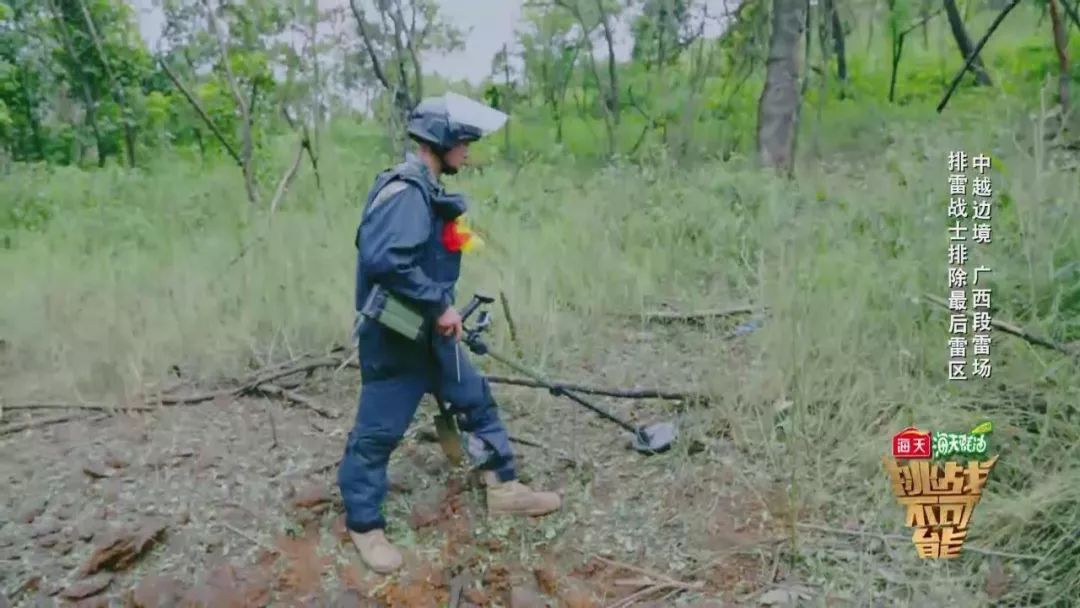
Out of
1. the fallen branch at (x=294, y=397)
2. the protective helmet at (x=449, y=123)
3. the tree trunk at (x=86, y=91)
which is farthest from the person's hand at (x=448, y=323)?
the tree trunk at (x=86, y=91)

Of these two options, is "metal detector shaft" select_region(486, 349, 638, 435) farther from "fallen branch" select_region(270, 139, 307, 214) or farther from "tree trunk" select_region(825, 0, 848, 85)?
"tree trunk" select_region(825, 0, 848, 85)

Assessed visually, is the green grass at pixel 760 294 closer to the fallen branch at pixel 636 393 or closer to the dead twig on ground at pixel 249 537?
the fallen branch at pixel 636 393

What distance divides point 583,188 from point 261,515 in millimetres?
4097

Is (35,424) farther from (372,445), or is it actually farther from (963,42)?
(963,42)

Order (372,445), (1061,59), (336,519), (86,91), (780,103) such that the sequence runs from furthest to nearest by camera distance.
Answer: (86,91), (780,103), (1061,59), (336,519), (372,445)

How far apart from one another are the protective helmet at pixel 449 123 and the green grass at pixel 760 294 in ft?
4.38

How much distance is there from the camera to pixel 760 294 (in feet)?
13.3

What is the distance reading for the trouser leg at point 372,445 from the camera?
2.98 metres

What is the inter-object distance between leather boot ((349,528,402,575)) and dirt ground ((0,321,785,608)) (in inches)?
1.4

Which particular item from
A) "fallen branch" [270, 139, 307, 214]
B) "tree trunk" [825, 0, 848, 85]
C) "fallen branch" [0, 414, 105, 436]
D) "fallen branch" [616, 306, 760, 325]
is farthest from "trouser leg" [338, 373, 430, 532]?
"tree trunk" [825, 0, 848, 85]

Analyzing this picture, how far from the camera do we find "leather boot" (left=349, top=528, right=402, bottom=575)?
9.73 ft

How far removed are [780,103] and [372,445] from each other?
5.18 meters

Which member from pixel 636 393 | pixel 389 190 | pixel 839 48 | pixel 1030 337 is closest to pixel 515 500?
pixel 636 393

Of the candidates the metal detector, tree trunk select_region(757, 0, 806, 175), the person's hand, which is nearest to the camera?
the person's hand
